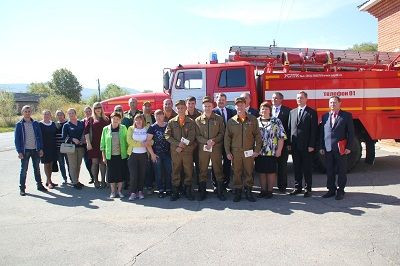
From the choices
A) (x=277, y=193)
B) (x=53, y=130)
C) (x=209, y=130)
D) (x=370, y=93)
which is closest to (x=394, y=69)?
(x=370, y=93)

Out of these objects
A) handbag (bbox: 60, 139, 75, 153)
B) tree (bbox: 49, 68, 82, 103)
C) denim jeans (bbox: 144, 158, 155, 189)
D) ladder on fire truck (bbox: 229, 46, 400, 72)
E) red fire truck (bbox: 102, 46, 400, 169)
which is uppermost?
tree (bbox: 49, 68, 82, 103)

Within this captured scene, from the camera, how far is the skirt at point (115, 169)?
6.80 metres

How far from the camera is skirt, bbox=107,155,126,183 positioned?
6.80m

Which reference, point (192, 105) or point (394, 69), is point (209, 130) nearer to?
point (192, 105)

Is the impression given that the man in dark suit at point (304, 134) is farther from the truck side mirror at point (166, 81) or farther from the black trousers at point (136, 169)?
the truck side mirror at point (166, 81)

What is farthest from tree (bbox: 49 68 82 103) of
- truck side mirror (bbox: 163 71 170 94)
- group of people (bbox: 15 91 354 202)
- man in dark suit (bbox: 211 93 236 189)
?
man in dark suit (bbox: 211 93 236 189)

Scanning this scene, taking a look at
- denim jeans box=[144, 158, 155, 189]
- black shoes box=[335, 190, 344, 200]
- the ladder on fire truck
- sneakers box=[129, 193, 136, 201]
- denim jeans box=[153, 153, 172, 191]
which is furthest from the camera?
the ladder on fire truck

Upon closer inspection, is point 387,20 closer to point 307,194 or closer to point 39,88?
point 307,194

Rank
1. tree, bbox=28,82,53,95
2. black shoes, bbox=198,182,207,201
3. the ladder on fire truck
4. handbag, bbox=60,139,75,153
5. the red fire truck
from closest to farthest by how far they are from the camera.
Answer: black shoes, bbox=198,182,207,201 → handbag, bbox=60,139,75,153 → the red fire truck → the ladder on fire truck → tree, bbox=28,82,53,95


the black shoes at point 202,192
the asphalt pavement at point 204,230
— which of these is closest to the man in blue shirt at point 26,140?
the asphalt pavement at point 204,230

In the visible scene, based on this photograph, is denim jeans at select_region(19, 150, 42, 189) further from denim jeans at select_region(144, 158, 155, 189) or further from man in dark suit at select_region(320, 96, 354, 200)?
man in dark suit at select_region(320, 96, 354, 200)

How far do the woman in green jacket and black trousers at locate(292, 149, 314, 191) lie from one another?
3.22m

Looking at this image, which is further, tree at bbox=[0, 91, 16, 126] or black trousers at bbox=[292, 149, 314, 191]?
tree at bbox=[0, 91, 16, 126]

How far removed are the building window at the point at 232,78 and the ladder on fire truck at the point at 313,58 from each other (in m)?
0.65
